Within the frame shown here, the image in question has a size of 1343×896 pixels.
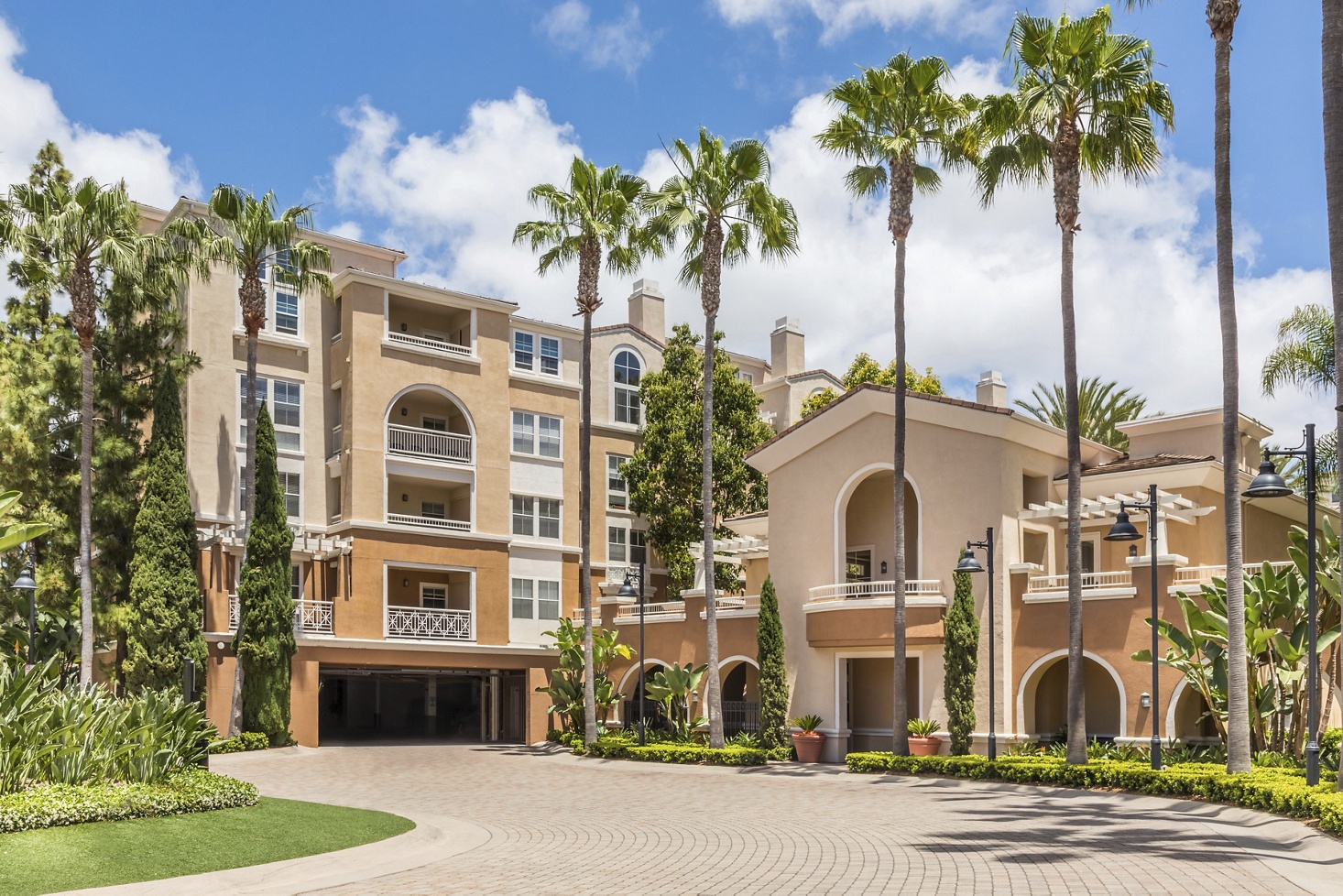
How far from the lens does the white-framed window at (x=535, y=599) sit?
4059 centimetres

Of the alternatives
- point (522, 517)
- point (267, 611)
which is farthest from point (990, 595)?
point (267, 611)

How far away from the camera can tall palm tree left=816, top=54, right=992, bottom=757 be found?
92.7ft

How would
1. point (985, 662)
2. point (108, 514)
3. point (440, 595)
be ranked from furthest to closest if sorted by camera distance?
1. point (440, 595)
2. point (108, 514)
3. point (985, 662)

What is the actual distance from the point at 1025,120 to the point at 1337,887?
57.7ft

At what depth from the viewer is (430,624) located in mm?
37812

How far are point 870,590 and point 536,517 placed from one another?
14.0 m

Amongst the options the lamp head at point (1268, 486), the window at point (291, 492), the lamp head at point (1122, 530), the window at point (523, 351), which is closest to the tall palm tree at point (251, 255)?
the window at point (291, 492)

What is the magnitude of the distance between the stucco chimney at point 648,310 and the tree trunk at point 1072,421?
24.4 m

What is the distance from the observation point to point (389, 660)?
121 feet

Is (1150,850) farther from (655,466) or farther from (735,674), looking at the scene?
(655,466)

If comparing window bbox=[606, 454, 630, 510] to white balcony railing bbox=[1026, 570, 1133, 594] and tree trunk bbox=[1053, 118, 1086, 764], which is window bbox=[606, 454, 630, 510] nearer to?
white balcony railing bbox=[1026, 570, 1133, 594]

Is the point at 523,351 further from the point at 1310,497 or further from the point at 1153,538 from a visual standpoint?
the point at 1310,497

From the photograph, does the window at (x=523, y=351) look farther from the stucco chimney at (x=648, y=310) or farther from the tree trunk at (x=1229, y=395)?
the tree trunk at (x=1229, y=395)

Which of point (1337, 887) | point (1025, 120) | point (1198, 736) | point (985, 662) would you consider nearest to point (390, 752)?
point (985, 662)
